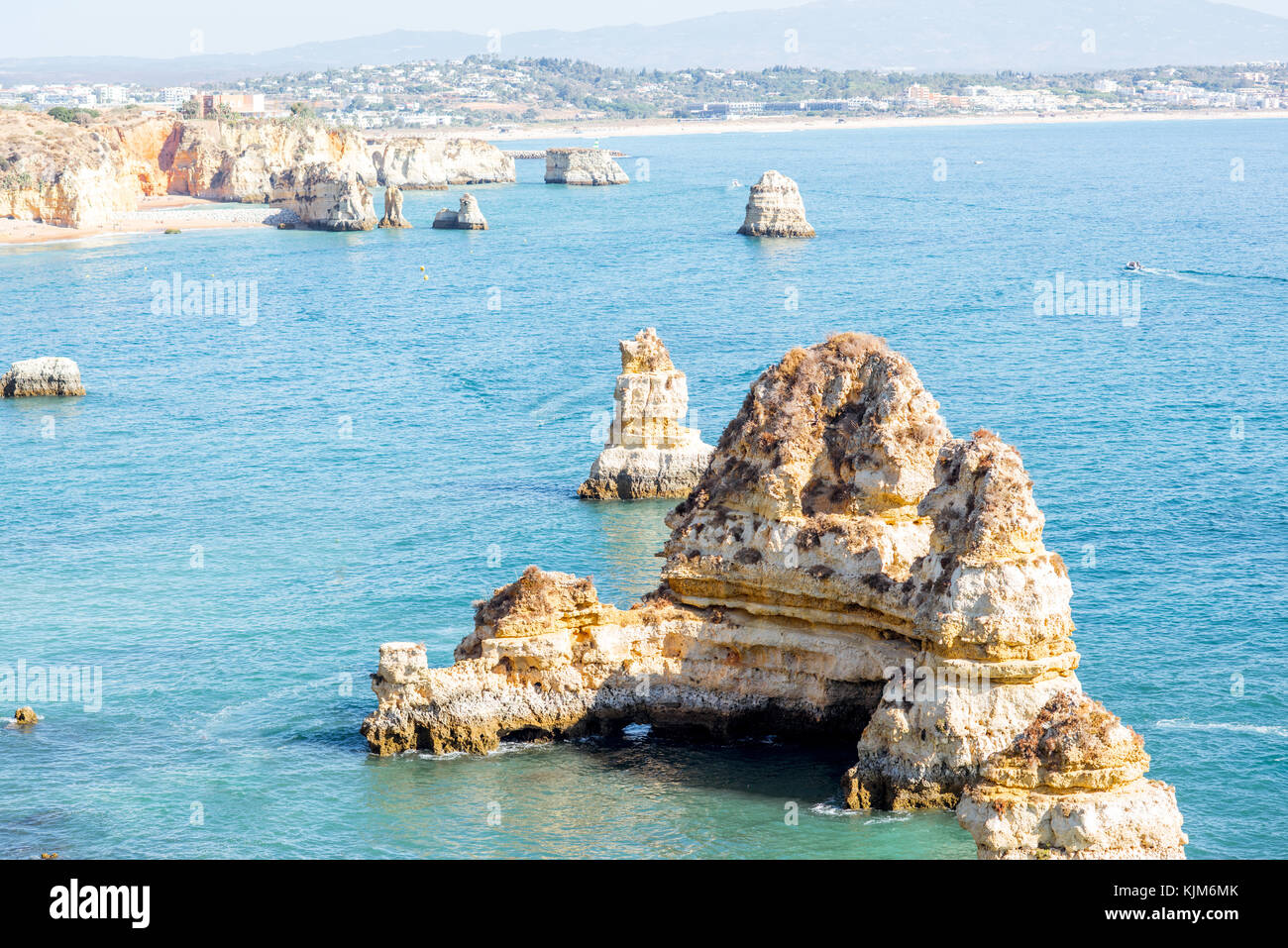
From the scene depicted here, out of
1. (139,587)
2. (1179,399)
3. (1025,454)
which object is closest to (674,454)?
(1025,454)

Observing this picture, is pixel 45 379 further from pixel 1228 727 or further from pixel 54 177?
pixel 54 177

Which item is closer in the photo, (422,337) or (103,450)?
(103,450)

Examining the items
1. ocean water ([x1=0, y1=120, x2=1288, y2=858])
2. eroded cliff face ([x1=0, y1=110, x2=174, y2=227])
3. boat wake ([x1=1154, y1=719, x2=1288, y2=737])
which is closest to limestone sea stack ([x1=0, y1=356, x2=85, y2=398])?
ocean water ([x1=0, y1=120, x2=1288, y2=858])

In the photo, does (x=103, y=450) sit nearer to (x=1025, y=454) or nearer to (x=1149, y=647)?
(x=1025, y=454)

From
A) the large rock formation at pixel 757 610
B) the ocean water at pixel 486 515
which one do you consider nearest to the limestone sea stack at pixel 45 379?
the ocean water at pixel 486 515

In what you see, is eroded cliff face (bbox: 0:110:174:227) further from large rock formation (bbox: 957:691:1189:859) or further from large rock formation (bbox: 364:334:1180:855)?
large rock formation (bbox: 957:691:1189:859)

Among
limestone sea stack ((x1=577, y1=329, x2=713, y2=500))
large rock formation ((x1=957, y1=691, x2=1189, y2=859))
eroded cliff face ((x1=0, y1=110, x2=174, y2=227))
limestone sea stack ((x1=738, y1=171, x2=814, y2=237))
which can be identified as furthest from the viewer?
eroded cliff face ((x1=0, y1=110, x2=174, y2=227))
